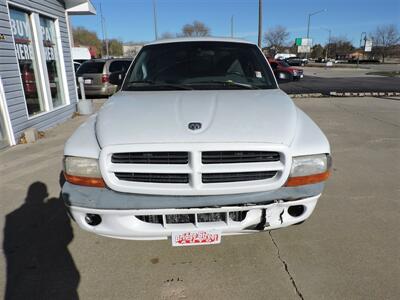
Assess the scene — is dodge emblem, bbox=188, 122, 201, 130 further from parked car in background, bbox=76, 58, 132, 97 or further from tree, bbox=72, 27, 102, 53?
tree, bbox=72, 27, 102, 53

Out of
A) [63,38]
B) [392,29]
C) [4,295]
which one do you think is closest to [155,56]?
[4,295]

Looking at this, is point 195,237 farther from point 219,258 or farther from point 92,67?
point 92,67

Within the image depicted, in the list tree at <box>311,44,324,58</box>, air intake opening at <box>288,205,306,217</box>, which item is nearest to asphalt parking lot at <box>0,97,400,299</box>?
air intake opening at <box>288,205,306,217</box>

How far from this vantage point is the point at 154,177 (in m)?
2.30

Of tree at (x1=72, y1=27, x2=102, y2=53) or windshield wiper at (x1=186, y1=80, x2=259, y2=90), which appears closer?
windshield wiper at (x1=186, y1=80, x2=259, y2=90)

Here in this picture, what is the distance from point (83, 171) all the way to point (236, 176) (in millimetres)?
1111

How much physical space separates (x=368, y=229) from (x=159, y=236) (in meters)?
2.20

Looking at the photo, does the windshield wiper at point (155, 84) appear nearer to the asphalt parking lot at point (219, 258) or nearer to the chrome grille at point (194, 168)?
the chrome grille at point (194, 168)

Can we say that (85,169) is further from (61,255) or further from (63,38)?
(63,38)

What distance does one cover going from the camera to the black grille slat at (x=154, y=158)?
7.41 feet

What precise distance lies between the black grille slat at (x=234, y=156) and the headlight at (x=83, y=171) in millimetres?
775

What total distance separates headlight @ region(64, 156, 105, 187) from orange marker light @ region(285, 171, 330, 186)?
138 centimetres

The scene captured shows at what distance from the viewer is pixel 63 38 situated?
945 centimetres

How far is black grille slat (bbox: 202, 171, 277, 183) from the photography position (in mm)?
2293
